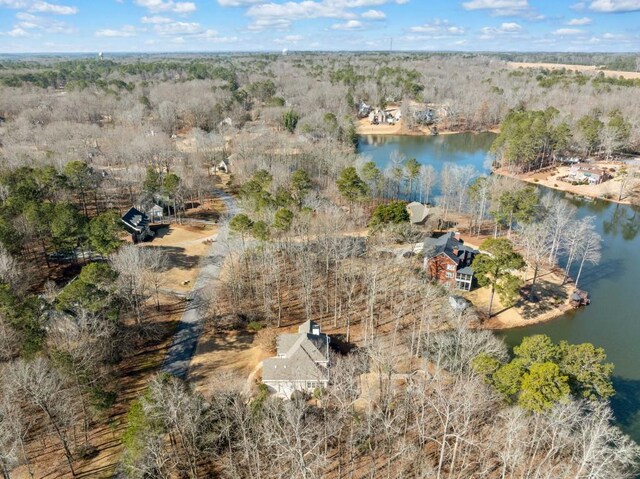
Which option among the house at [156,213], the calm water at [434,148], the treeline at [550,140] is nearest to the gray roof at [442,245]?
the house at [156,213]

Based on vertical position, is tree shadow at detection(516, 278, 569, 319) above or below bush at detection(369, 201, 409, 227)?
below

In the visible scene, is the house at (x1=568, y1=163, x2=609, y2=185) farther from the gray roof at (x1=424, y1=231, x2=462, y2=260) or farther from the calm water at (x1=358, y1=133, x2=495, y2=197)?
the gray roof at (x1=424, y1=231, x2=462, y2=260)

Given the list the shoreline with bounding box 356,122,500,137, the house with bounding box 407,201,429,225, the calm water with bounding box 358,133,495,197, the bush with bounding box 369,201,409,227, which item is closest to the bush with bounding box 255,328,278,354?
the bush with bounding box 369,201,409,227

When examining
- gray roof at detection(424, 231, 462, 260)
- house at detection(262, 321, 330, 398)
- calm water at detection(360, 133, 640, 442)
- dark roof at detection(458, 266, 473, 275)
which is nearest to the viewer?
A: house at detection(262, 321, 330, 398)

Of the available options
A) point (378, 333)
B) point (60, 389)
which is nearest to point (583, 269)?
point (378, 333)

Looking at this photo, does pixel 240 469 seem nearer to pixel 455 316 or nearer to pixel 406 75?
pixel 455 316
